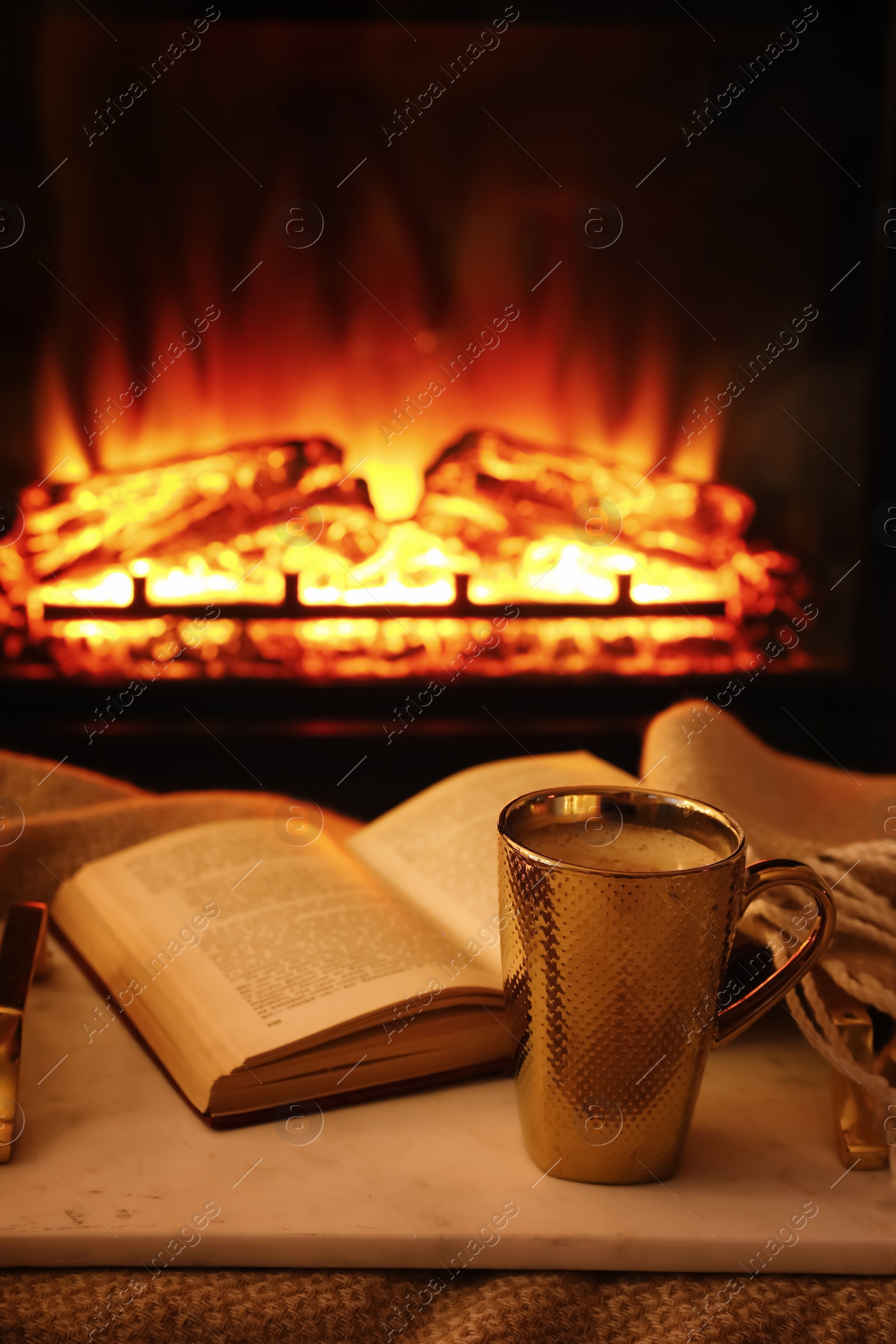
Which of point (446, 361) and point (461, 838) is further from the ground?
point (446, 361)

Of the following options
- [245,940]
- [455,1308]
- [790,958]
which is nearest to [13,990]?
[245,940]

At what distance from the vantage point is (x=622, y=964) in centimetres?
49

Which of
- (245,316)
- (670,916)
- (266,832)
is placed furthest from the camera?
(245,316)

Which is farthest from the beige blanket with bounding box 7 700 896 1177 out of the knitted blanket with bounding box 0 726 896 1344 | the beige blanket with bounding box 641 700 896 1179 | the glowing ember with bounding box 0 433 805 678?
the glowing ember with bounding box 0 433 805 678

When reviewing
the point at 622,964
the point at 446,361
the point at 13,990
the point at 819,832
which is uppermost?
the point at 446,361

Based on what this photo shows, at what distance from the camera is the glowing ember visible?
156 centimetres

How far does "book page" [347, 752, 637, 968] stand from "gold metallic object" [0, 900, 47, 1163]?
234 mm

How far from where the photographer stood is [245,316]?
5.12 feet

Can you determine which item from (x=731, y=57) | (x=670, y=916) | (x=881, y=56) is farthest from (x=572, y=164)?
(x=670, y=916)

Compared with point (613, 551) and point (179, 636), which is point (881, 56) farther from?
point (179, 636)

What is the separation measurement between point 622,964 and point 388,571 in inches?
44.7

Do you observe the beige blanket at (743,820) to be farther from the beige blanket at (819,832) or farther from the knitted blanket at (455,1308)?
the knitted blanket at (455,1308)

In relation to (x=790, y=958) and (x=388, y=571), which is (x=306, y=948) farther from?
(x=388, y=571)

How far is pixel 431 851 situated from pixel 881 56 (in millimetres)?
1241
